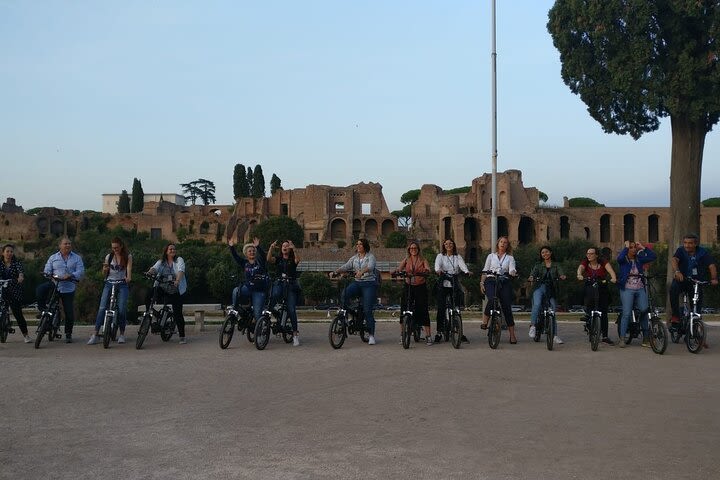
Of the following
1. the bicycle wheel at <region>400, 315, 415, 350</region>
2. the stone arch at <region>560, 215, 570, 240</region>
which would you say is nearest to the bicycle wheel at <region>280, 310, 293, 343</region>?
the bicycle wheel at <region>400, 315, 415, 350</region>

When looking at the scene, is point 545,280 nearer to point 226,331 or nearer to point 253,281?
point 253,281

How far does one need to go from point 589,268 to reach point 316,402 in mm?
6211

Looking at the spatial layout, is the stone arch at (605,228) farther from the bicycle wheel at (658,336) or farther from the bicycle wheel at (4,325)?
the bicycle wheel at (4,325)

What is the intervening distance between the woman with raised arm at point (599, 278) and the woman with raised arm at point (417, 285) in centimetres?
242

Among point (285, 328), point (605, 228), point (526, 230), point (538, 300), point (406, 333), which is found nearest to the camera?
point (406, 333)

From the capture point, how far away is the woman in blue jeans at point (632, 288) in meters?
11.5

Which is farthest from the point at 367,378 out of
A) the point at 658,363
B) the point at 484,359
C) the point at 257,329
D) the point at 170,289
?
the point at 170,289

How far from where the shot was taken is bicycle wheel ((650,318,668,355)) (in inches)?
418

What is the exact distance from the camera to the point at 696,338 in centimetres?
1089

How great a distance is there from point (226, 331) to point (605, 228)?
259 ft

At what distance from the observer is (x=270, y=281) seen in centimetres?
1192

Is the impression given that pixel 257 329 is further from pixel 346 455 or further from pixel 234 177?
pixel 234 177

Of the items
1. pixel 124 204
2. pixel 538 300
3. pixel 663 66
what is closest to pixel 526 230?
pixel 663 66

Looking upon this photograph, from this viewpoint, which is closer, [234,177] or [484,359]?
[484,359]
